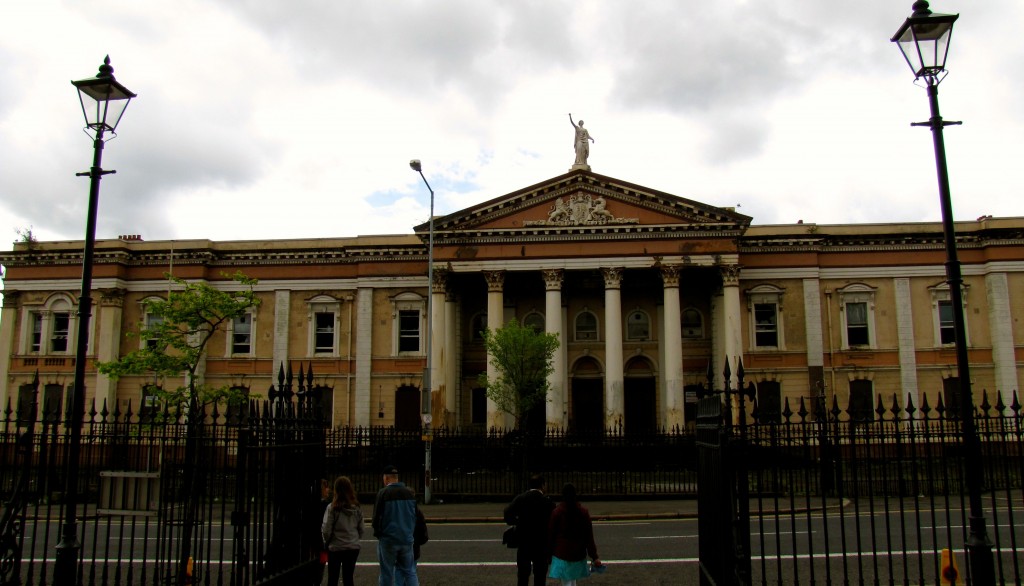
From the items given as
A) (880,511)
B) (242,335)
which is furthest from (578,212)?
(880,511)

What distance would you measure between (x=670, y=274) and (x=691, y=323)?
15.3ft

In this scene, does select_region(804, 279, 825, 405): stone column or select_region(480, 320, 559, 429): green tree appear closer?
select_region(480, 320, 559, 429): green tree

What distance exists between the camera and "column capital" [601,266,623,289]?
3538 centimetres

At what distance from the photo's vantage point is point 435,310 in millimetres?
36469

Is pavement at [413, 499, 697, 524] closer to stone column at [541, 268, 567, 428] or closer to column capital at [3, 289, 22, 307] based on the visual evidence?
stone column at [541, 268, 567, 428]

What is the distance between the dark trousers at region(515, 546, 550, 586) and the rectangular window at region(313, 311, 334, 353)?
100ft

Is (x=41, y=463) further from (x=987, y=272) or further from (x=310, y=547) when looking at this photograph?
(x=987, y=272)

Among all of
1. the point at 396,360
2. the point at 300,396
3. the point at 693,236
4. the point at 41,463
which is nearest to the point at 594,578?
the point at 300,396

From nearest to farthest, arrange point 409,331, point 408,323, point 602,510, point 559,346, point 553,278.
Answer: point 602,510 < point 559,346 < point 553,278 < point 409,331 < point 408,323

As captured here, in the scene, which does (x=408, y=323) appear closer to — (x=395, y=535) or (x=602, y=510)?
(x=602, y=510)

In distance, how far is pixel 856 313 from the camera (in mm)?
37750

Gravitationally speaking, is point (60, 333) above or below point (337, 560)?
above

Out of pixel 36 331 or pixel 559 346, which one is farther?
pixel 36 331

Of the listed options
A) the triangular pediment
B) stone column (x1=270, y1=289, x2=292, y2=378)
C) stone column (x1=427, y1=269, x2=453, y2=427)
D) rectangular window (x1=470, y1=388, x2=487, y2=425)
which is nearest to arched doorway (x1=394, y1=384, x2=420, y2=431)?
rectangular window (x1=470, y1=388, x2=487, y2=425)
